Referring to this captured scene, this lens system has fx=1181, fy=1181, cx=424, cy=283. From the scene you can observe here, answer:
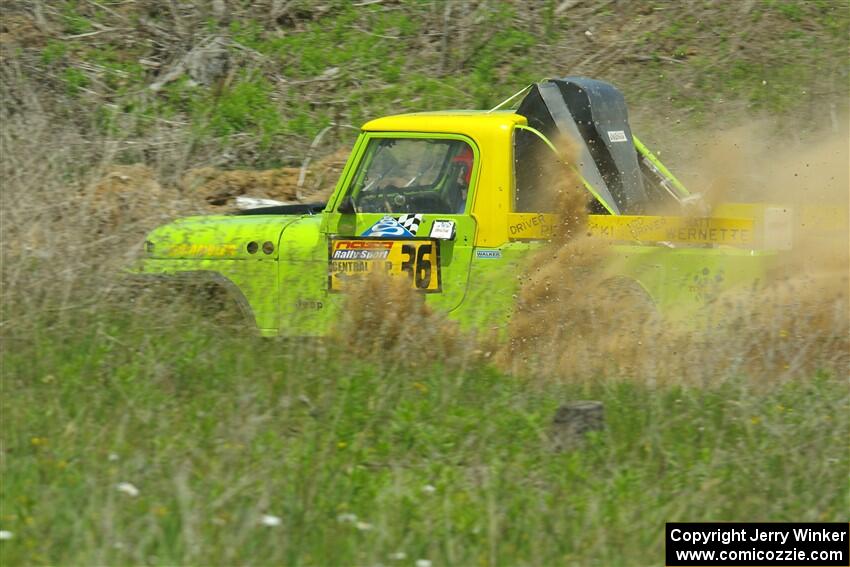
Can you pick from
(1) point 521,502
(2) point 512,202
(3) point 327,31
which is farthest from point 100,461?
(3) point 327,31

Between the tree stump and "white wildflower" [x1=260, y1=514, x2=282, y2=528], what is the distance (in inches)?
69.7

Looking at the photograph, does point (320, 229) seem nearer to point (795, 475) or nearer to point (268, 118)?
point (795, 475)

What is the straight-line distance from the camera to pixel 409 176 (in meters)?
8.35

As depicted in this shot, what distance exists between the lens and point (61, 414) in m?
5.97

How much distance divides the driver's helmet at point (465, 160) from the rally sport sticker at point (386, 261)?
498 millimetres

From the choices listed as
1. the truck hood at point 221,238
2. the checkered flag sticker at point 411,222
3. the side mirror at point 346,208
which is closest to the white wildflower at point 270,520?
the checkered flag sticker at point 411,222

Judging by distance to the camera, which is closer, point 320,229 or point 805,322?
point 805,322

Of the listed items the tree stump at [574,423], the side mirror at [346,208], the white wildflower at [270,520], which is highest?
the side mirror at [346,208]

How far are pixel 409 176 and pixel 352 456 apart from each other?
124 inches

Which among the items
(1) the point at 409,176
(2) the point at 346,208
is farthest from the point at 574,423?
(1) the point at 409,176

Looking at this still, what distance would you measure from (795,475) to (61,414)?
3.59 m

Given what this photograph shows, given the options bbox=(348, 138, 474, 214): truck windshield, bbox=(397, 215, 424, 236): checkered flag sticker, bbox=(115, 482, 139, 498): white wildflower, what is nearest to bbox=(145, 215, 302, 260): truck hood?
bbox=(348, 138, 474, 214): truck windshield

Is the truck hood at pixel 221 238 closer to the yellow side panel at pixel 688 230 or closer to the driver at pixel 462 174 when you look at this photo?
the driver at pixel 462 174

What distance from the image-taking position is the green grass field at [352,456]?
15.1 ft
